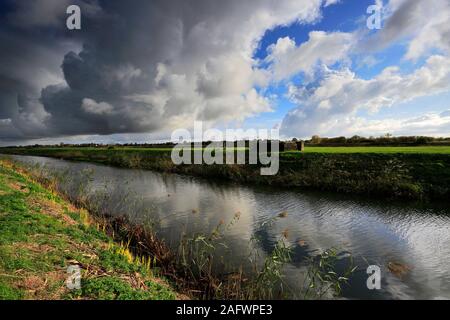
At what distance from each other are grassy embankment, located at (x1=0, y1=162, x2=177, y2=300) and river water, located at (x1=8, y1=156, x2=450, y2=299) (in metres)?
3.26

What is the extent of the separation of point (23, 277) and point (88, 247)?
280 cm

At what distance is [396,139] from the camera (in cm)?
4669

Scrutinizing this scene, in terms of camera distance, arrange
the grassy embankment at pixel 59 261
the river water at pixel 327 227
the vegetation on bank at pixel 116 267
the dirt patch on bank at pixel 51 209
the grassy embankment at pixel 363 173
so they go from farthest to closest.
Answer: the grassy embankment at pixel 363 173
the dirt patch on bank at pixel 51 209
the river water at pixel 327 227
the vegetation on bank at pixel 116 267
the grassy embankment at pixel 59 261

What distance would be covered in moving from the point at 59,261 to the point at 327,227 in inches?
454

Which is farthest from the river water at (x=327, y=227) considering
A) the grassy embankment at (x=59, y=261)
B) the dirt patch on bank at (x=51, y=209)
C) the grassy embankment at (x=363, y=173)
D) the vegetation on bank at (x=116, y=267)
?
the grassy embankment at (x=59, y=261)

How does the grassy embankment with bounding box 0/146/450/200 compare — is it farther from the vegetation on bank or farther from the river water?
the vegetation on bank

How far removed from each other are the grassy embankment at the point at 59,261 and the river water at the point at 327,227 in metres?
3.26

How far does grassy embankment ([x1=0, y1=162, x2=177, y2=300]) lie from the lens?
20.1 ft


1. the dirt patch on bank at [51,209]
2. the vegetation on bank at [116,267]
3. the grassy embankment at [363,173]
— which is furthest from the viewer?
the grassy embankment at [363,173]

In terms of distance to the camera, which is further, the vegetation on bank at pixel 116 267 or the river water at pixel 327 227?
the river water at pixel 327 227

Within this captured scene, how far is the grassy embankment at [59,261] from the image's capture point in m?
6.13

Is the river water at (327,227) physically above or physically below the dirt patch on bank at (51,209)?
below

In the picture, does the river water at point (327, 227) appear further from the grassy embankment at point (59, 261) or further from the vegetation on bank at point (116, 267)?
the grassy embankment at point (59, 261)

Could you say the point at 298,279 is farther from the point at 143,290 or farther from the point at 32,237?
the point at 32,237
